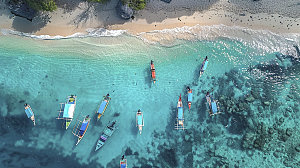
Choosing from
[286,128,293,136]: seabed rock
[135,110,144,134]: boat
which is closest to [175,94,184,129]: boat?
[135,110,144,134]: boat

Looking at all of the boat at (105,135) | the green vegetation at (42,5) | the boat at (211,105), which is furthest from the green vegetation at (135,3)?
the boat at (105,135)

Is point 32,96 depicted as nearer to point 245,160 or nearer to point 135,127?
point 135,127

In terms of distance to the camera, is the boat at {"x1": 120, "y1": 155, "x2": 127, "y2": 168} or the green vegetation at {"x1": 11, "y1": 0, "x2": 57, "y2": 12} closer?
the green vegetation at {"x1": 11, "y1": 0, "x2": 57, "y2": 12}

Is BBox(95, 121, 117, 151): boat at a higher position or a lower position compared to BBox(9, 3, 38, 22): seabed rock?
lower

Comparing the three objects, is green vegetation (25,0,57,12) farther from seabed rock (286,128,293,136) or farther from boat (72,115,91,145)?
seabed rock (286,128,293,136)

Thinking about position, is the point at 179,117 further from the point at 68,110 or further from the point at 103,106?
the point at 68,110
